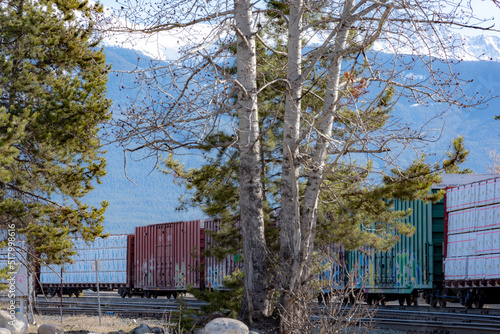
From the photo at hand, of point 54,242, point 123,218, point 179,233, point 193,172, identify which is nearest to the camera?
point 193,172

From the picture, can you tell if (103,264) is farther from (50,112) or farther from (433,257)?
(50,112)

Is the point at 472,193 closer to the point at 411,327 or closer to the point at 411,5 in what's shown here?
the point at 411,327

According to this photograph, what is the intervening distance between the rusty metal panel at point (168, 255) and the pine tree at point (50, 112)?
9358 mm

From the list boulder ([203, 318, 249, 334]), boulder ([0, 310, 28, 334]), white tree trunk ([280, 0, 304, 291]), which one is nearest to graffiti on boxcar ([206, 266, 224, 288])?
boulder ([0, 310, 28, 334])

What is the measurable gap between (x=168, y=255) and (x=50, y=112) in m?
14.5

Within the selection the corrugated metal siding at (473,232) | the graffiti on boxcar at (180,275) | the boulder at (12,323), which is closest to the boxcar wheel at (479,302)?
the corrugated metal siding at (473,232)

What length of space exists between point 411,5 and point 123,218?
195703 mm

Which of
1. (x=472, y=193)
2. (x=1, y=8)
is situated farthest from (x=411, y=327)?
(x=1, y=8)

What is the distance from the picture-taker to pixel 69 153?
14906mm

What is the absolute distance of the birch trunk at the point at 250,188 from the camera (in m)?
8.44

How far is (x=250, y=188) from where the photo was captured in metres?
8.66

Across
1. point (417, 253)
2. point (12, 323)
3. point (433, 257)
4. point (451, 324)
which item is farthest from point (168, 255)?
point (12, 323)

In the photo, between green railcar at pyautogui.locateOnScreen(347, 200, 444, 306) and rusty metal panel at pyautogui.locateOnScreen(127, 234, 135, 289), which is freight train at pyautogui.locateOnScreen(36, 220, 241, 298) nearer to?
rusty metal panel at pyautogui.locateOnScreen(127, 234, 135, 289)

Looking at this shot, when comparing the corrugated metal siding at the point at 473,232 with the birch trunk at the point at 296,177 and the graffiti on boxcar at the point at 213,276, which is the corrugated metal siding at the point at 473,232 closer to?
the birch trunk at the point at 296,177
